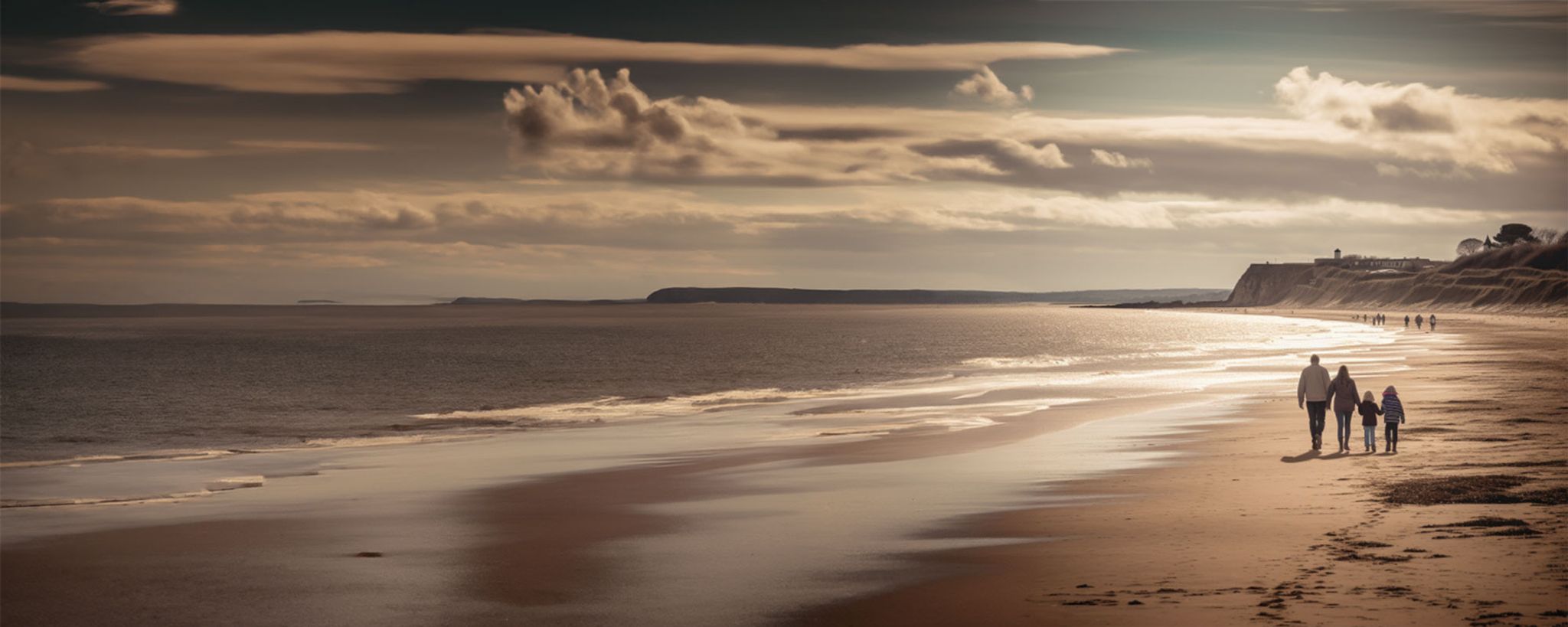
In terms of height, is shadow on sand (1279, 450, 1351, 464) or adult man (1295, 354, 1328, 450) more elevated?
adult man (1295, 354, 1328, 450)

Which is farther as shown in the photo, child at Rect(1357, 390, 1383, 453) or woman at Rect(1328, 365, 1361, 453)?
woman at Rect(1328, 365, 1361, 453)

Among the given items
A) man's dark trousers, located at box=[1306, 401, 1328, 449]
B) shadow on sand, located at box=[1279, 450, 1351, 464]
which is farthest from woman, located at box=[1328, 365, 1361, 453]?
shadow on sand, located at box=[1279, 450, 1351, 464]

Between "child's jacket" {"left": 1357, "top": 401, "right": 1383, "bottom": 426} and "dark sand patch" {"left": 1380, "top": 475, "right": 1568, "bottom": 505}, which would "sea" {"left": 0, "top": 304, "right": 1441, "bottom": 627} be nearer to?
"child's jacket" {"left": 1357, "top": 401, "right": 1383, "bottom": 426}

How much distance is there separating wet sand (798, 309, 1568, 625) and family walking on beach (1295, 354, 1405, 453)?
429 millimetres

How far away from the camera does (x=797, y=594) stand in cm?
1356

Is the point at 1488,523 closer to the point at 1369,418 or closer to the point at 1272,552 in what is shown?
the point at 1272,552

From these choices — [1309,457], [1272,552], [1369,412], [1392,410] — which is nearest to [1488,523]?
[1272,552]

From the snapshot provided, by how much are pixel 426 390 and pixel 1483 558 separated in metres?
59.0

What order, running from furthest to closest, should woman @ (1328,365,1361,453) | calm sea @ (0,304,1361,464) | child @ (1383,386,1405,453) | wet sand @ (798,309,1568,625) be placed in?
calm sea @ (0,304,1361,464) < woman @ (1328,365,1361,453) < child @ (1383,386,1405,453) < wet sand @ (798,309,1568,625)

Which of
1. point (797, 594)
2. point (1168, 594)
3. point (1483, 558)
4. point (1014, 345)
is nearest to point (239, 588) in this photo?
point (797, 594)

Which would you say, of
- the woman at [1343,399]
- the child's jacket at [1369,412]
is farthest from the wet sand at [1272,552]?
the child's jacket at [1369,412]

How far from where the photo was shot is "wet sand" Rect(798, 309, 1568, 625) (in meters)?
11.9

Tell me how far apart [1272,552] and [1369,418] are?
1083cm

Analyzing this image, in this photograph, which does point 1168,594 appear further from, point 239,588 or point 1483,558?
point 239,588
